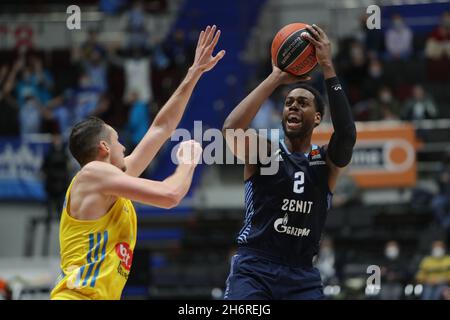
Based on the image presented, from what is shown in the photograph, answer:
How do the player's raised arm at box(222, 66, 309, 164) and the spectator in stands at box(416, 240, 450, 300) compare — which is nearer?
the player's raised arm at box(222, 66, 309, 164)

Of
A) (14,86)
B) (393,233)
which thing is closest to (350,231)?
(393,233)

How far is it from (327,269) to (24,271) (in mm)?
4805

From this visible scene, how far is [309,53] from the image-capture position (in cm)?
630

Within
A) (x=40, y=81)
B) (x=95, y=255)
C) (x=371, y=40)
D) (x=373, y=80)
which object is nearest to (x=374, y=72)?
(x=373, y=80)

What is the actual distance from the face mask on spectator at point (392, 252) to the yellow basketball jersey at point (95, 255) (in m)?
8.16

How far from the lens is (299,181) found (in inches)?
247

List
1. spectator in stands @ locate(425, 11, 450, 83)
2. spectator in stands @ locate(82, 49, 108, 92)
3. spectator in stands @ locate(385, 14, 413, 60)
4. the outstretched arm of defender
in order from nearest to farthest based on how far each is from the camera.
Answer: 1. the outstretched arm of defender
2. spectator in stands @ locate(425, 11, 450, 83)
3. spectator in stands @ locate(385, 14, 413, 60)
4. spectator in stands @ locate(82, 49, 108, 92)

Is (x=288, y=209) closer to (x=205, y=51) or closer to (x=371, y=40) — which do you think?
(x=205, y=51)

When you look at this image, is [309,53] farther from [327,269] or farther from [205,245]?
[205,245]

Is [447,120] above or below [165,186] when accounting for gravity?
above

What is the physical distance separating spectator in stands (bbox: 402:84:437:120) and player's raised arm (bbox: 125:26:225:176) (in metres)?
9.44

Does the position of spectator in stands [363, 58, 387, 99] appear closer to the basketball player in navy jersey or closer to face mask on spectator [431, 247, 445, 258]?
face mask on spectator [431, 247, 445, 258]

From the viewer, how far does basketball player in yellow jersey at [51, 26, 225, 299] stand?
552cm

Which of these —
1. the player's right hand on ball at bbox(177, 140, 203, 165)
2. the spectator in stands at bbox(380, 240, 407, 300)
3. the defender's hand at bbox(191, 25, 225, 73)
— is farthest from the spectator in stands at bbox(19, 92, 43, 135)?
the player's right hand on ball at bbox(177, 140, 203, 165)
